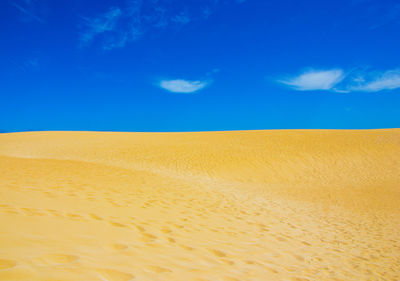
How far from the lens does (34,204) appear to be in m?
4.69

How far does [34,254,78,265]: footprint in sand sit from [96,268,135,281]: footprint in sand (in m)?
0.37

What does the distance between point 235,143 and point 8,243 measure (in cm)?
2201

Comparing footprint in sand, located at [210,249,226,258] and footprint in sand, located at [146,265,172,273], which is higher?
footprint in sand, located at [146,265,172,273]

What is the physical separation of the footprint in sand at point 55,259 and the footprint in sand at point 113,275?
0.37 metres

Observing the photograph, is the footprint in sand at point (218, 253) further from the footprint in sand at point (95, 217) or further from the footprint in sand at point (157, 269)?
the footprint in sand at point (95, 217)

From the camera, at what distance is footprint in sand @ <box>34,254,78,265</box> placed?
237cm

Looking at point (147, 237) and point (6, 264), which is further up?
point (6, 264)

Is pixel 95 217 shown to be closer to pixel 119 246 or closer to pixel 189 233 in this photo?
pixel 119 246

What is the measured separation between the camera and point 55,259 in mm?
2506

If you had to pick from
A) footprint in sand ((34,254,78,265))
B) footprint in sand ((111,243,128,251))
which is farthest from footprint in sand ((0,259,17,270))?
footprint in sand ((111,243,128,251))

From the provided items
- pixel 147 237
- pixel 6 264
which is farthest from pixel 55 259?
pixel 147 237

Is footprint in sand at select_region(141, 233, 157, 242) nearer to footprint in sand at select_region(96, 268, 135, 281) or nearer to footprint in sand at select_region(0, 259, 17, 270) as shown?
footprint in sand at select_region(96, 268, 135, 281)

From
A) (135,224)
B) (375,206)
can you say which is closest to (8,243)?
(135,224)

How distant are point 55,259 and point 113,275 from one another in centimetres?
65
